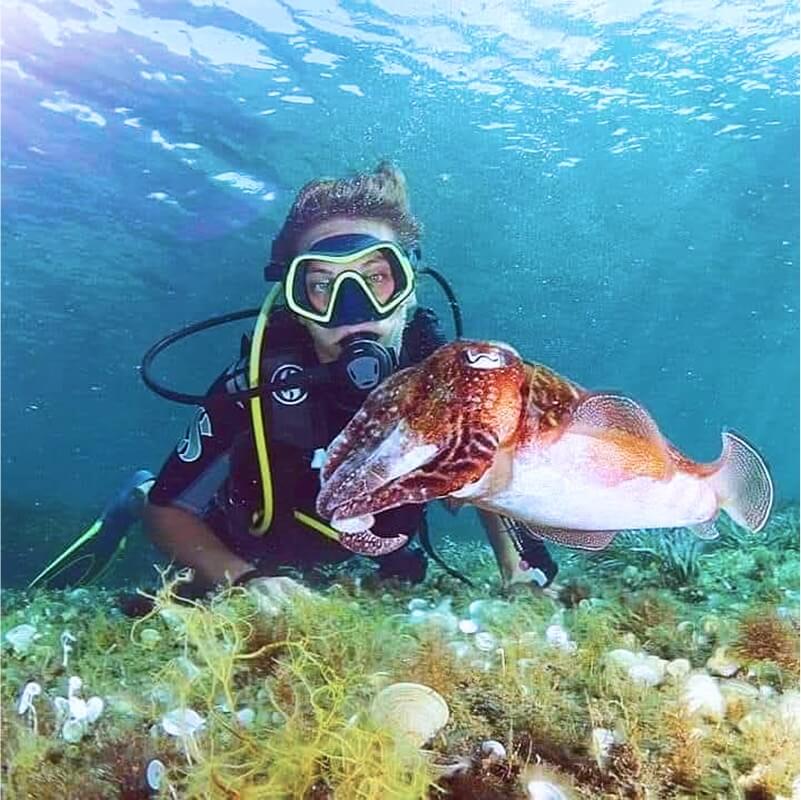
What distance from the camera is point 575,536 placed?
281cm

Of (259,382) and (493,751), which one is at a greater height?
(259,382)

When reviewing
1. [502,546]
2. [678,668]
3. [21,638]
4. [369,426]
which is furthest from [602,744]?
[21,638]

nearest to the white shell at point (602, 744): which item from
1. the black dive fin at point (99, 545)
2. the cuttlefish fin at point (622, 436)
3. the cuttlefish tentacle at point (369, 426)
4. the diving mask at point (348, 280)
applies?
the cuttlefish fin at point (622, 436)

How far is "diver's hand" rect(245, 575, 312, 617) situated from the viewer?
2.82m

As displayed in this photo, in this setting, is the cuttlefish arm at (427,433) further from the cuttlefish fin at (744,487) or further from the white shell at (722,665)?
the white shell at (722,665)

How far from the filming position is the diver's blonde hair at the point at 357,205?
285cm

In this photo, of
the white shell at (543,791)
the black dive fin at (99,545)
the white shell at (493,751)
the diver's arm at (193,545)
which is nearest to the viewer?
the white shell at (543,791)

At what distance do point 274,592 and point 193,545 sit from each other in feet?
1.13

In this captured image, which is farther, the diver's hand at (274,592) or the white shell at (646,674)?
the diver's hand at (274,592)

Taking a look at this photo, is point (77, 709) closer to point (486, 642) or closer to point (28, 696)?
point (28, 696)

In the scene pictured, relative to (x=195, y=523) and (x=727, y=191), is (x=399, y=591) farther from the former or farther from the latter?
(x=727, y=191)

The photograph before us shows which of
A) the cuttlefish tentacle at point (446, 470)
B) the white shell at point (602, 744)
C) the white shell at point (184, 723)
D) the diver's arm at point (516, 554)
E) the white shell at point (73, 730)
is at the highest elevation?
the cuttlefish tentacle at point (446, 470)

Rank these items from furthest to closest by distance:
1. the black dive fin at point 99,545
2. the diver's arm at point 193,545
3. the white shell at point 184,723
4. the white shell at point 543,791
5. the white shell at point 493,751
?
1. the black dive fin at point 99,545
2. the diver's arm at point 193,545
3. the white shell at point 184,723
4. the white shell at point 493,751
5. the white shell at point 543,791

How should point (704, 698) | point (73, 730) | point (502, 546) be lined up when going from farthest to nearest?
1. point (502, 546)
2. point (73, 730)
3. point (704, 698)
